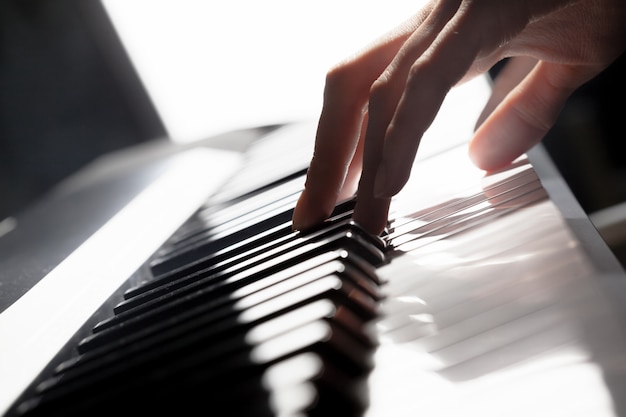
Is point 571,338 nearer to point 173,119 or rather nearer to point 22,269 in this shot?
point 22,269

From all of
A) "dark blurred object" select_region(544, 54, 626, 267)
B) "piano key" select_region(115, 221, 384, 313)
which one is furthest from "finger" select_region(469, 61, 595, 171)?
"dark blurred object" select_region(544, 54, 626, 267)

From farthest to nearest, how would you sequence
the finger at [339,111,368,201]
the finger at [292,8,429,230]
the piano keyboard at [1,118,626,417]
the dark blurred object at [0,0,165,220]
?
the dark blurred object at [0,0,165,220]
the finger at [339,111,368,201]
the finger at [292,8,429,230]
the piano keyboard at [1,118,626,417]

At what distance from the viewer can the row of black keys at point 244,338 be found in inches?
20.3

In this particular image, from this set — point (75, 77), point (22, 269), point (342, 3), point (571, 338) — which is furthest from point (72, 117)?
point (571, 338)

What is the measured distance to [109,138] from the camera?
2.69 m

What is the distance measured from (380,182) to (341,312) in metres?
0.23

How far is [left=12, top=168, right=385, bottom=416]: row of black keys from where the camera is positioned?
51 cm

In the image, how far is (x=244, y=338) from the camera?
612 millimetres

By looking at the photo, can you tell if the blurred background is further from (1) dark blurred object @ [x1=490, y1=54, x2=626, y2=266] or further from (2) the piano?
(2) the piano

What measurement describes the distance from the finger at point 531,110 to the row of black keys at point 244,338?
0.71 ft

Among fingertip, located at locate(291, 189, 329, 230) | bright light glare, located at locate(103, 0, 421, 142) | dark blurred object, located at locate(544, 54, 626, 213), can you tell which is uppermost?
bright light glare, located at locate(103, 0, 421, 142)

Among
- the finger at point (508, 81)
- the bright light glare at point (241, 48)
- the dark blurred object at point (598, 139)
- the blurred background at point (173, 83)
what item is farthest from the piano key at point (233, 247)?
the bright light glare at point (241, 48)

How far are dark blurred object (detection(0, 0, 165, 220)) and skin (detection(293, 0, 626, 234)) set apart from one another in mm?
1223

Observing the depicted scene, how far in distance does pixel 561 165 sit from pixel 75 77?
1.73 metres
